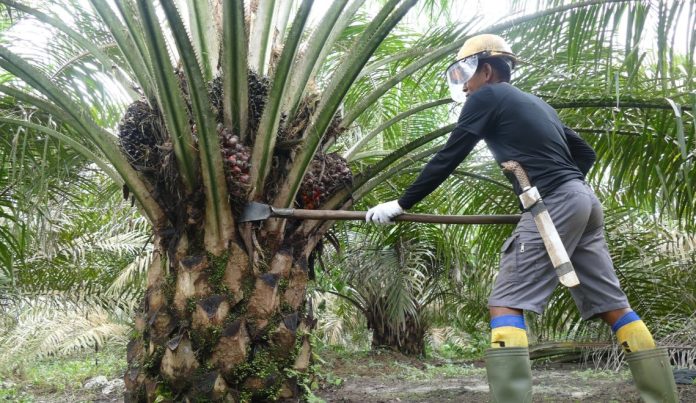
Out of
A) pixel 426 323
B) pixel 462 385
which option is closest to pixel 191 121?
pixel 462 385

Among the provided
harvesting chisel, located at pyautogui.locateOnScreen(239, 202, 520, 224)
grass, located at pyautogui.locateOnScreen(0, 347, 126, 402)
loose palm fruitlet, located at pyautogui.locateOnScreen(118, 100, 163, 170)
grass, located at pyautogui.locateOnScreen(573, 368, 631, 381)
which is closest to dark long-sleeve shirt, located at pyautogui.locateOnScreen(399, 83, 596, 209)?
harvesting chisel, located at pyautogui.locateOnScreen(239, 202, 520, 224)

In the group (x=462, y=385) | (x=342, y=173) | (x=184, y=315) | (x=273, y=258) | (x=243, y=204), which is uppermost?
(x=342, y=173)

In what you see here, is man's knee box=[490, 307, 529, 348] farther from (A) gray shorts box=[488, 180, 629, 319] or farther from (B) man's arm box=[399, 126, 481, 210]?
(B) man's arm box=[399, 126, 481, 210]

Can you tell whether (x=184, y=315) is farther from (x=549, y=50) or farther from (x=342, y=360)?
(x=342, y=360)

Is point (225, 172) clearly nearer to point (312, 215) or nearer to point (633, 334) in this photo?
point (312, 215)

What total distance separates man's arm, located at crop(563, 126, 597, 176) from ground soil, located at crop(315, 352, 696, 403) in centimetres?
139

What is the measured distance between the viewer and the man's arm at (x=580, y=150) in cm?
328

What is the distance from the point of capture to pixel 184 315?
10.3 ft

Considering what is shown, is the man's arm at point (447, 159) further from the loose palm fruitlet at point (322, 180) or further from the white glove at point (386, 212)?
the loose palm fruitlet at point (322, 180)

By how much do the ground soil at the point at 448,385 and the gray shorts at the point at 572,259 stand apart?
113 cm

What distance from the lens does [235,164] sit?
318cm

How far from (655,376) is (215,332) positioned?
1961 mm

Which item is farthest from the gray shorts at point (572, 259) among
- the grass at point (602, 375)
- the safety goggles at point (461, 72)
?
the grass at point (602, 375)

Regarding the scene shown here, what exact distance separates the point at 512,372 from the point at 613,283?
706 millimetres
